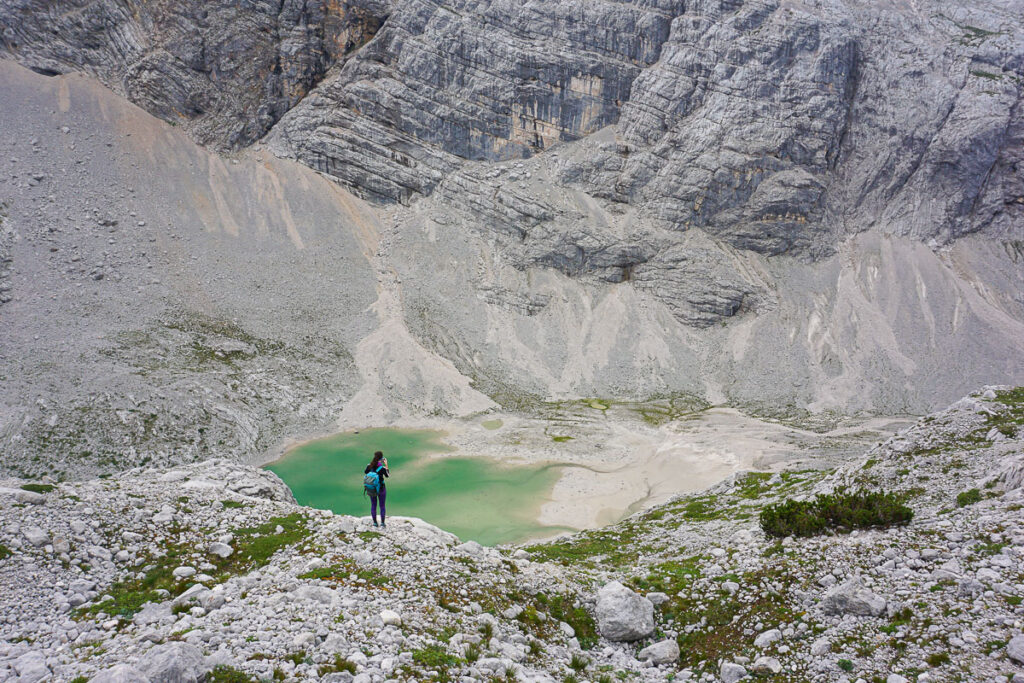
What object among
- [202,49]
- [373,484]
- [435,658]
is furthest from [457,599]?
[202,49]

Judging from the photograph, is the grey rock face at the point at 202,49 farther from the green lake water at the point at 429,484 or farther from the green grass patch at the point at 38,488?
the green grass patch at the point at 38,488

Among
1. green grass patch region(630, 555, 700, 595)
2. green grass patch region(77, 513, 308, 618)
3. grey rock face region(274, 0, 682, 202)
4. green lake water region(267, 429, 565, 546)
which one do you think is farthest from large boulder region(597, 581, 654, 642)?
grey rock face region(274, 0, 682, 202)

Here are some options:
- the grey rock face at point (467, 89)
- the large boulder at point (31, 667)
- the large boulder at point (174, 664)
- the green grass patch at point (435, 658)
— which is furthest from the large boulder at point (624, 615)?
the grey rock face at point (467, 89)

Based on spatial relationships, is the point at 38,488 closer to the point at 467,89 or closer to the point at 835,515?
the point at 835,515

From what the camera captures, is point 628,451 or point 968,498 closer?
point 968,498

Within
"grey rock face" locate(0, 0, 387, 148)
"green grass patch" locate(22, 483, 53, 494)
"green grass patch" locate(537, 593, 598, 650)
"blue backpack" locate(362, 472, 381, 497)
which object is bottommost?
"green grass patch" locate(537, 593, 598, 650)

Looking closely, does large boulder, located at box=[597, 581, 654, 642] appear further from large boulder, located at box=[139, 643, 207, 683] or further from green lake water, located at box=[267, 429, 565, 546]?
green lake water, located at box=[267, 429, 565, 546]
